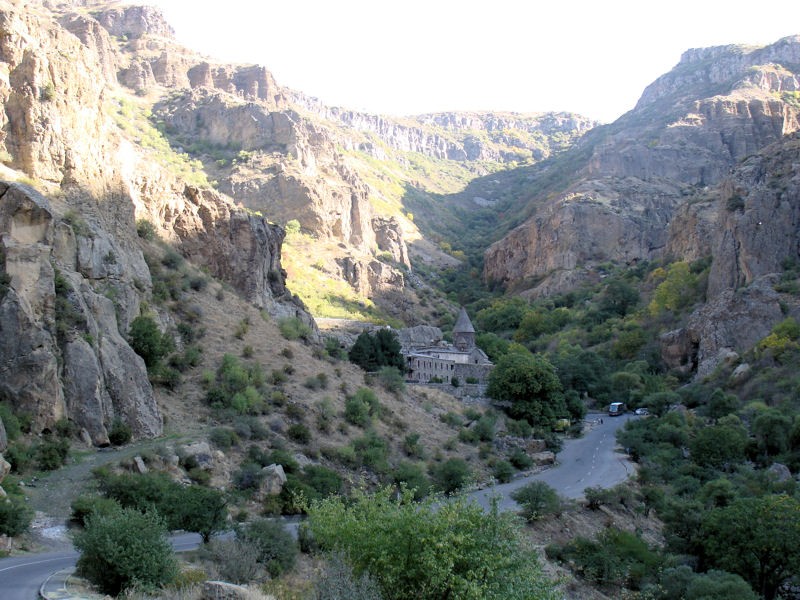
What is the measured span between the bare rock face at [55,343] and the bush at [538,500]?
1278 cm

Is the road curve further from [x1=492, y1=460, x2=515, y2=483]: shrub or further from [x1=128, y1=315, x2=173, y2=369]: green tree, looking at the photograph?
[x1=128, y1=315, x2=173, y2=369]: green tree

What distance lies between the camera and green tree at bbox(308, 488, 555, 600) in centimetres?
1224

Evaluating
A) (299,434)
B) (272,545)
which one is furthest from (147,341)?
(272,545)

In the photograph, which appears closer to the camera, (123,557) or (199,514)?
(123,557)

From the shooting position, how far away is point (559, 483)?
117ft

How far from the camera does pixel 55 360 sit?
2133cm

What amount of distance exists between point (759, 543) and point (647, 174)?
105 metres

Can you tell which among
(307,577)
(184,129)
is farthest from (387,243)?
(307,577)

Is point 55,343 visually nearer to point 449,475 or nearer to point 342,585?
point 342,585

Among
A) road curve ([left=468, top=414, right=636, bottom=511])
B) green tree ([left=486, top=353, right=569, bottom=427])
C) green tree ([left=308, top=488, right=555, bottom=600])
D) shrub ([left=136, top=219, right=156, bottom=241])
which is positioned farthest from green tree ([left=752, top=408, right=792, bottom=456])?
shrub ([left=136, top=219, right=156, bottom=241])

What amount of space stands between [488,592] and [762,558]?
659 inches

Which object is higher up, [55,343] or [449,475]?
[55,343]

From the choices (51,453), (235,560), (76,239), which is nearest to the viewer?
(235,560)

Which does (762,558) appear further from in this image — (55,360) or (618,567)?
(55,360)
